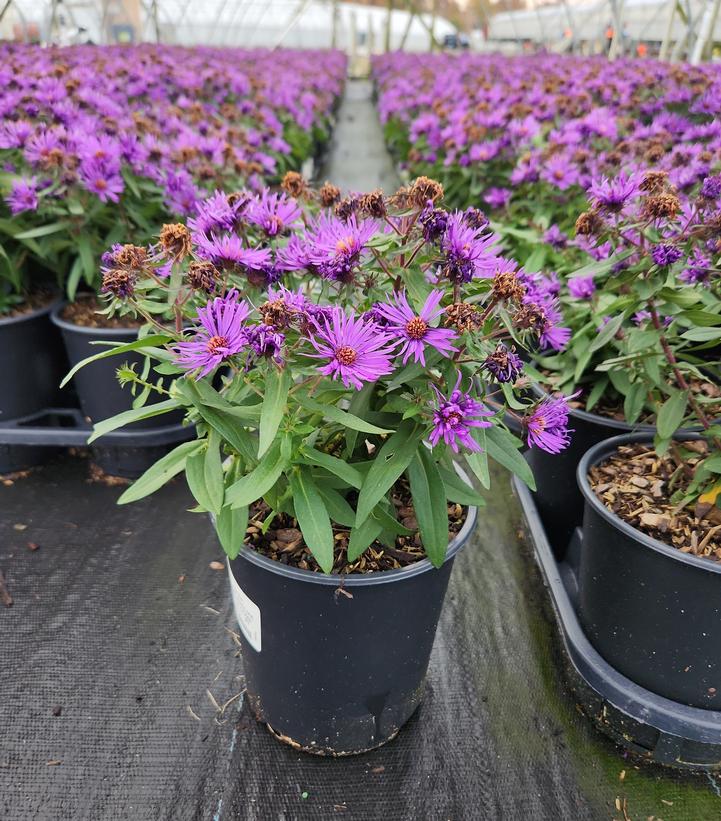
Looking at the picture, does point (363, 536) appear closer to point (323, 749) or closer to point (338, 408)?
point (338, 408)

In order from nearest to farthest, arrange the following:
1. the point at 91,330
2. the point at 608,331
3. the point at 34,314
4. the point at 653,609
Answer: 1. the point at 653,609
2. the point at 608,331
3. the point at 91,330
4. the point at 34,314

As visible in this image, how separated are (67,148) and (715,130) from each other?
234 cm

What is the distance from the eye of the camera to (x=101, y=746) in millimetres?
1324

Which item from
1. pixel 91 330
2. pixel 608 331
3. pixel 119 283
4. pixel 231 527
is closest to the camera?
pixel 119 283

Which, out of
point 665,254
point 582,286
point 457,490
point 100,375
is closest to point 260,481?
point 457,490

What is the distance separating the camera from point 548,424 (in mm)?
943

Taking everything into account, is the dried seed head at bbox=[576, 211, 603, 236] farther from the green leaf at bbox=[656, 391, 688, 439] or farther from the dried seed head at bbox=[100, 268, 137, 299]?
the dried seed head at bbox=[100, 268, 137, 299]

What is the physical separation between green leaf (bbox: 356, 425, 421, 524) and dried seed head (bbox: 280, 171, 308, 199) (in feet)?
1.63

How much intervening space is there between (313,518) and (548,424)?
14.7 inches

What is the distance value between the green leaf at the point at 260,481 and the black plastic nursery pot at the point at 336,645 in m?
0.21

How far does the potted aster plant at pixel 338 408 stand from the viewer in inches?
33.9

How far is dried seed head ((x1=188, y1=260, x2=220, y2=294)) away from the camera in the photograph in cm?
91

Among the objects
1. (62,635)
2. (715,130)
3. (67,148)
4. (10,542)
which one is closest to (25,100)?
(67,148)

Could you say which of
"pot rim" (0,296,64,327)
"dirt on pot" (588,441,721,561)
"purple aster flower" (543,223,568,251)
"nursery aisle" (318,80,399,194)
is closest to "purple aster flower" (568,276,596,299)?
"purple aster flower" (543,223,568,251)
